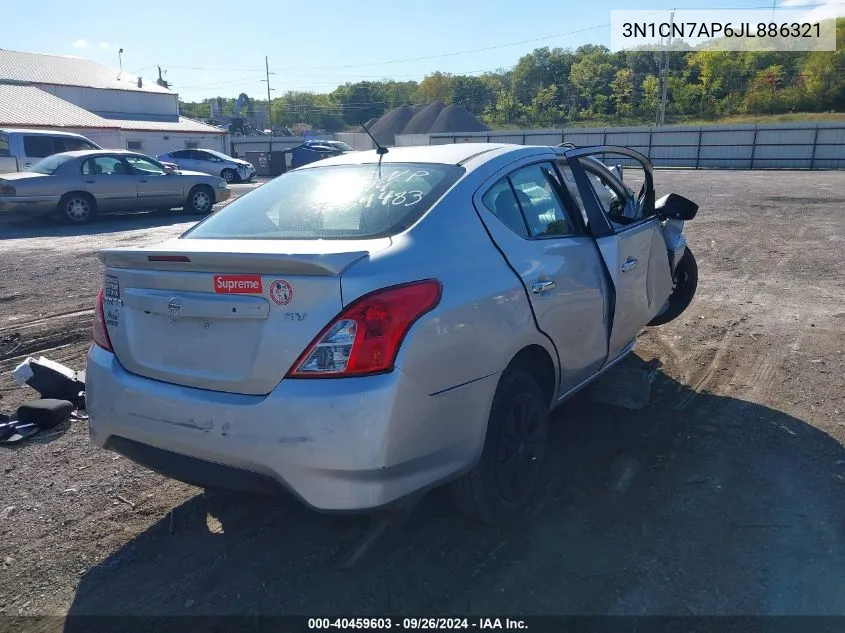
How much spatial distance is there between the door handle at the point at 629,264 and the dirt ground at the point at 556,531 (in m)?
0.97

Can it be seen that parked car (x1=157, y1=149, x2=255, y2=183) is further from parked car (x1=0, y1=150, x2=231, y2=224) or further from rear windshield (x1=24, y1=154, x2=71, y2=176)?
rear windshield (x1=24, y1=154, x2=71, y2=176)

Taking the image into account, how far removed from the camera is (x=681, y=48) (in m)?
74.1

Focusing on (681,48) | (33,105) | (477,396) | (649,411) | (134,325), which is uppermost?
(681,48)

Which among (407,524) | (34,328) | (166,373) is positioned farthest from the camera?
(34,328)

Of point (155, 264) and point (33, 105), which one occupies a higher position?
point (33, 105)

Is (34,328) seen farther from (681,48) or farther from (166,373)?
(681,48)

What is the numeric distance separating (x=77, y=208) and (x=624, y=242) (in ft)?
43.6

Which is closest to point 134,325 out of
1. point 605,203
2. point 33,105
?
point 605,203

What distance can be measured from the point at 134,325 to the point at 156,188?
44.4 feet

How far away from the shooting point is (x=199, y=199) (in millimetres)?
16328

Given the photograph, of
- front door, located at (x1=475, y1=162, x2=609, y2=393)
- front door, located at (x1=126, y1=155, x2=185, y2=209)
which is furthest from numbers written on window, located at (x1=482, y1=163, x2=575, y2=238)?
front door, located at (x1=126, y1=155, x2=185, y2=209)

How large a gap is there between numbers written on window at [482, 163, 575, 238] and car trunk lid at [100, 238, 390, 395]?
815 mm

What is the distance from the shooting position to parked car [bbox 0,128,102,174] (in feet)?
54.7

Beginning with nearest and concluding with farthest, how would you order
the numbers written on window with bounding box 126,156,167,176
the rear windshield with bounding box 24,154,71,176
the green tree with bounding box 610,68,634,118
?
the rear windshield with bounding box 24,154,71,176
the numbers written on window with bounding box 126,156,167,176
the green tree with bounding box 610,68,634,118
